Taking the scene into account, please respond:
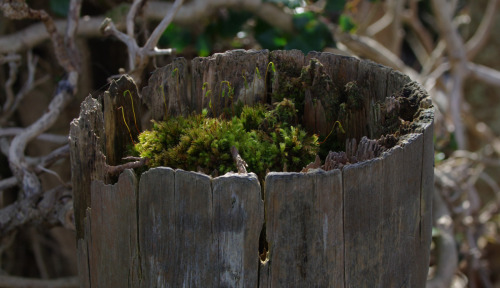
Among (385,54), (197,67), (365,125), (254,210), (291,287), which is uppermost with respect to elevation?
(385,54)

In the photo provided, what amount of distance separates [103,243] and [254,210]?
0.53 m

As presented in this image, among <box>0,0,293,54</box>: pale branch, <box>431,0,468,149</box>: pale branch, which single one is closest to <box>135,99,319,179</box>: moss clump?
<box>0,0,293,54</box>: pale branch

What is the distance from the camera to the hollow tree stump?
149cm

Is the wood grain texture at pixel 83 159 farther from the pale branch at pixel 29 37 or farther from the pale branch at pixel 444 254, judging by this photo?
the pale branch at pixel 444 254

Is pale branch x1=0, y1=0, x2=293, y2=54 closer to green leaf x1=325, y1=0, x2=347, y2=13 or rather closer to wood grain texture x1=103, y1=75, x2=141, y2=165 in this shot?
green leaf x1=325, y1=0, x2=347, y2=13

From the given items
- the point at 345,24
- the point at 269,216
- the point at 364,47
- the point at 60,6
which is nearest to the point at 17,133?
the point at 60,6

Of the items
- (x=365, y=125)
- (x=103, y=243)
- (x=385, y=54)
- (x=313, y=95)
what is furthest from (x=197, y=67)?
(x=385, y=54)

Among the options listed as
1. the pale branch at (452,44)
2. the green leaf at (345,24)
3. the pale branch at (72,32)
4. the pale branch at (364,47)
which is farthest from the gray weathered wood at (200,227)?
the pale branch at (452,44)

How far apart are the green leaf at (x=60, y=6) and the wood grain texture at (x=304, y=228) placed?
2324mm

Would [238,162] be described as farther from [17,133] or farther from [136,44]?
[17,133]

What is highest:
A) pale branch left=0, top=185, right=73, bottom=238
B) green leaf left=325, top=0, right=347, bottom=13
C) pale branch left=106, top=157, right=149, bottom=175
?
green leaf left=325, top=0, right=347, bottom=13

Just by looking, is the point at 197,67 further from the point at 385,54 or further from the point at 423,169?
the point at 385,54

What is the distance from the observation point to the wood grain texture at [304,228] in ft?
4.86

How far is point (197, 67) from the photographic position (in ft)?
7.47
